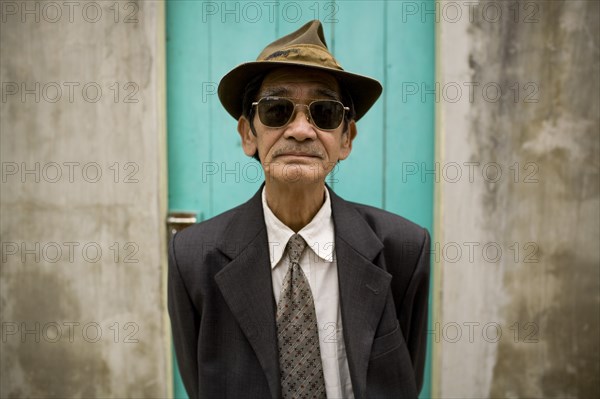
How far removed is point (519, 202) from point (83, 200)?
2314mm

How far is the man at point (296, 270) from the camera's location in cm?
134

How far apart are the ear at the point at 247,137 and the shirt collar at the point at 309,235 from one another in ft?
0.72

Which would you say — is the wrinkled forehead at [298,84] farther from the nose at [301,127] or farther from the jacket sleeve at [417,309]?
the jacket sleeve at [417,309]

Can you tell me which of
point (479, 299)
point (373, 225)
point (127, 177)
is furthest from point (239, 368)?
point (479, 299)

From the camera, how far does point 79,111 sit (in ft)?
7.61

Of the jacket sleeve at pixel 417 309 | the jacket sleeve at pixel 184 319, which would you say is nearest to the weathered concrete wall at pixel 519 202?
the jacket sleeve at pixel 417 309

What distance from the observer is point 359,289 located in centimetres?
139

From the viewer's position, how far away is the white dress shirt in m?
1.37

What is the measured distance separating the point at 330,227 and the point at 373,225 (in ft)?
0.52

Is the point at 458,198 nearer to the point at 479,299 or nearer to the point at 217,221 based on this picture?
the point at 479,299
